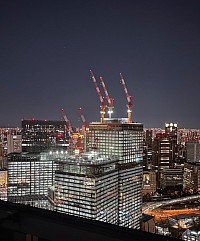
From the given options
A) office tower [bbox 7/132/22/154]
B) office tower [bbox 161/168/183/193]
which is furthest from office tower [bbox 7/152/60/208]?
office tower [bbox 7/132/22/154]

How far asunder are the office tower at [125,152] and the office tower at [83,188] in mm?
1675

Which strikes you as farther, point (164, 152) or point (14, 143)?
point (14, 143)

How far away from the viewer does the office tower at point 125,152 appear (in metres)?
11.8

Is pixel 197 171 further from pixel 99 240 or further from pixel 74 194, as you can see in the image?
pixel 99 240

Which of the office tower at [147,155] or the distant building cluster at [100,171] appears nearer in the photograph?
the distant building cluster at [100,171]

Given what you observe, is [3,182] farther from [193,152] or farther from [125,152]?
[193,152]

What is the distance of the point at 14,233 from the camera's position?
0.88 metres

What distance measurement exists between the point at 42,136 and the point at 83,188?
45.7 ft

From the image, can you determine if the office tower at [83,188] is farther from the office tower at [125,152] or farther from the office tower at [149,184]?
the office tower at [149,184]

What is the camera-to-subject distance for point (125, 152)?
12844 millimetres

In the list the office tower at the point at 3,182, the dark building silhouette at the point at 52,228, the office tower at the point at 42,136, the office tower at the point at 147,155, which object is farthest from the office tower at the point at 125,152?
the dark building silhouette at the point at 52,228

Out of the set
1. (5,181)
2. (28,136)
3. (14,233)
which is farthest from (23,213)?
(28,136)

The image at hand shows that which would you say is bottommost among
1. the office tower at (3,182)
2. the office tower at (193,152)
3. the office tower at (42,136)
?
the office tower at (3,182)

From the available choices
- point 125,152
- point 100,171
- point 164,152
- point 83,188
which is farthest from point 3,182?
point 164,152
